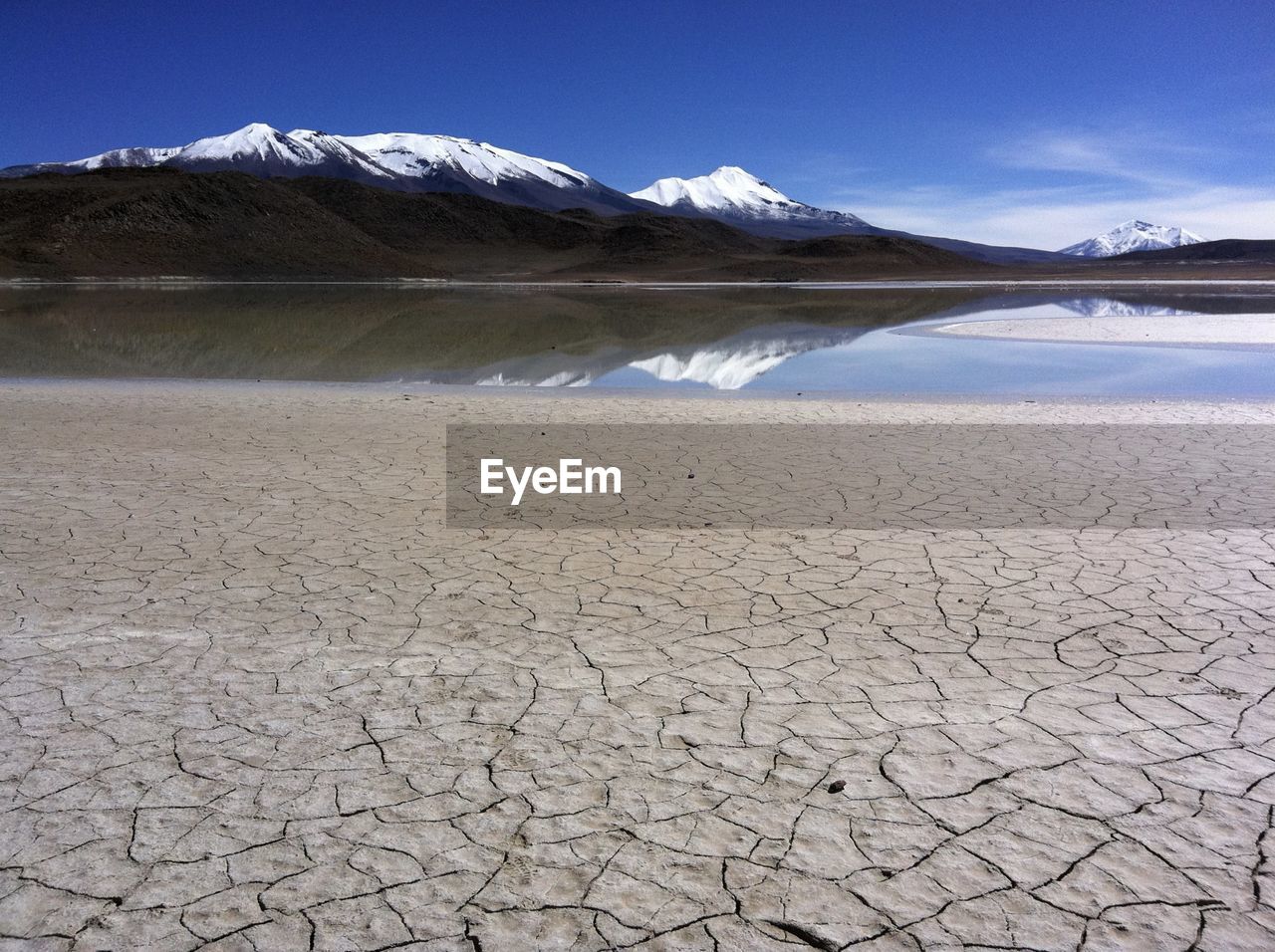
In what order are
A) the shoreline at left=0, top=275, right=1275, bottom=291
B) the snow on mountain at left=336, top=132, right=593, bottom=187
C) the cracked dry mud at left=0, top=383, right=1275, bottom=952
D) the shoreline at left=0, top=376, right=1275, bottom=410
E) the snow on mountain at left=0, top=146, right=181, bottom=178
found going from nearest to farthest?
the cracked dry mud at left=0, top=383, right=1275, bottom=952 → the shoreline at left=0, top=376, right=1275, bottom=410 → the shoreline at left=0, top=275, right=1275, bottom=291 → the snow on mountain at left=336, top=132, right=593, bottom=187 → the snow on mountain at left=0, top=146, right=181, bottom=178

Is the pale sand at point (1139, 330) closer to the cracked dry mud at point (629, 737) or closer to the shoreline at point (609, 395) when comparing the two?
the shoreline at point (609, 395)

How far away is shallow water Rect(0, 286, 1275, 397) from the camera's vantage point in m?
10.9

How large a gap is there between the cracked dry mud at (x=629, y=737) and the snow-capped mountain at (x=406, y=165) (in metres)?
146

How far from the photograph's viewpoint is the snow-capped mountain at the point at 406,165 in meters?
152

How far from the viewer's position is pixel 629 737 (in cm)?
270

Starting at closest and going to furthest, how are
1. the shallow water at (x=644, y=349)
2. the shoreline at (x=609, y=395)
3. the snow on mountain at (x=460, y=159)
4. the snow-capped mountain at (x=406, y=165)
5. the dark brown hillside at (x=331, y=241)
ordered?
Answer: 1. the shoreline at (x=609, y=395)
2. the shallow water at (x=644, y=349)
3. the dark brown hillside at (x=331, y=241)
4. the snow-capped mountain at (x=406, y=165)
5. the snow on mountain at (x=460, y=159)

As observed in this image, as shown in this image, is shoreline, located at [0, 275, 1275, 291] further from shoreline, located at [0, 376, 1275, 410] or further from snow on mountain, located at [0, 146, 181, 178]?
snow on mountain, located at [0, 146, 181, 178]

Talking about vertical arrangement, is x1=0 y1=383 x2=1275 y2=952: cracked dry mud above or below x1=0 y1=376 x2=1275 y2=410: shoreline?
below

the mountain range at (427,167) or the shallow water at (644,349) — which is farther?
the mountain range at (427,167)

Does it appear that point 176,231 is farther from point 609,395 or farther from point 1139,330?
point 609,395

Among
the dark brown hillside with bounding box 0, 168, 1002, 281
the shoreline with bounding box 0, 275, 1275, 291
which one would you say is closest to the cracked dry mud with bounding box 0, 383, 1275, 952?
the shoreline with bounding box 0, 275, 1275, 291

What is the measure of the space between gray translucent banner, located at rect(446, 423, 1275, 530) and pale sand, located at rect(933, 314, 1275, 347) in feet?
31.5

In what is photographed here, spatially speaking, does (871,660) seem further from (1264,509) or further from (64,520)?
(64,520)

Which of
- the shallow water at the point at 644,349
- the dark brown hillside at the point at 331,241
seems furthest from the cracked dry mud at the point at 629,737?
the dark brown hillside at the point at 331,241
